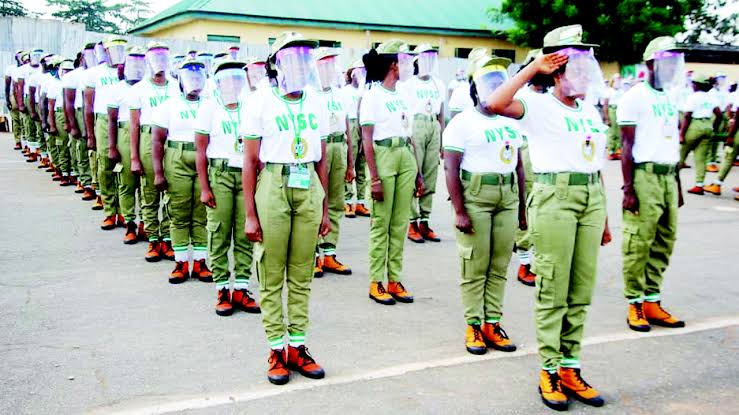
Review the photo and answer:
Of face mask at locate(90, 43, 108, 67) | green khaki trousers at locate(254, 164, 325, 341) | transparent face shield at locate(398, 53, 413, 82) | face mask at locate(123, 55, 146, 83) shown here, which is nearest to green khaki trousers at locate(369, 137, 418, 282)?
transparent face shield at locate(398, 53, 413, 82)

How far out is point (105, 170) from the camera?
9359mm

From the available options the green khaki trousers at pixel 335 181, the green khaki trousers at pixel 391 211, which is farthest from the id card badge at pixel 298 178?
the green khaki trousers at pixel 335 181

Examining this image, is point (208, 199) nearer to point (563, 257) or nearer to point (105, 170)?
point (563, 257)

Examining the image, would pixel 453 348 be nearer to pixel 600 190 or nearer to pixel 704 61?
pixel 600 190

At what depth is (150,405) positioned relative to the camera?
418 cm

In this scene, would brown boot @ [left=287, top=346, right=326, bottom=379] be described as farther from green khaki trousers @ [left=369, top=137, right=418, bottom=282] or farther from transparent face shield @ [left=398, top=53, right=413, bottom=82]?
transparent face shield @ [left=398, top=53, right=413, bottom=82]

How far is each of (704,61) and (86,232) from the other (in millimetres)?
25811

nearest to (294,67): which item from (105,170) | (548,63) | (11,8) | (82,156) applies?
(548,63)

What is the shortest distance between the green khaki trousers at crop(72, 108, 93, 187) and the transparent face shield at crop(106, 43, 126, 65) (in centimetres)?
257

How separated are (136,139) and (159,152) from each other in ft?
2.70

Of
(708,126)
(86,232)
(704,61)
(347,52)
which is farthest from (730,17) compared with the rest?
(86,232)

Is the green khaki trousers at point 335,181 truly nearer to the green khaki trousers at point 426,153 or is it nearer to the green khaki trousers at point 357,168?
the green khaki trousers at point 426,153

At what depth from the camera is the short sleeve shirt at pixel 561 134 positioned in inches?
166

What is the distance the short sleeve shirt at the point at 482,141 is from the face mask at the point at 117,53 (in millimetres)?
5651
